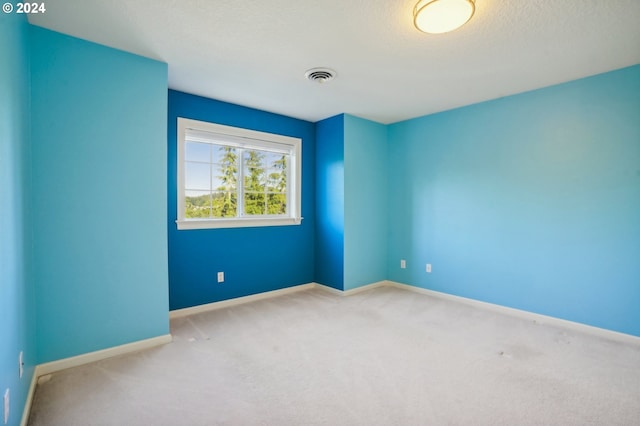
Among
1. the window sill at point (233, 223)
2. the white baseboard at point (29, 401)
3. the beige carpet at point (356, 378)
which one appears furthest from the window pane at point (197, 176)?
the white baseboard at point (29, 401)

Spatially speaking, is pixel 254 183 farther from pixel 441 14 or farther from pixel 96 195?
pixel 441 14

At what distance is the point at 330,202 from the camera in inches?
174

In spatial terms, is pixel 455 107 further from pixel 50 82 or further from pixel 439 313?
pixel 50 82

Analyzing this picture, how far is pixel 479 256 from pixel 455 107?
1.93m


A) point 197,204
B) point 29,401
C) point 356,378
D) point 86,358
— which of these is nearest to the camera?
point 29,401

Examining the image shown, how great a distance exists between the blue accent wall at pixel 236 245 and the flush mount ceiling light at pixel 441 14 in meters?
2.52

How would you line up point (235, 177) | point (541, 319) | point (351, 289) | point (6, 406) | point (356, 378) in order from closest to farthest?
point (6, 406), point (356, 378), point (541, 319), point (235, 177), point (351, 289)

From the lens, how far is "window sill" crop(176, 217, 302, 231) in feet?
11.4

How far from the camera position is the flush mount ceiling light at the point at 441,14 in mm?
1799

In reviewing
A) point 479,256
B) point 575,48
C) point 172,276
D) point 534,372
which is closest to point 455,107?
point 575,48

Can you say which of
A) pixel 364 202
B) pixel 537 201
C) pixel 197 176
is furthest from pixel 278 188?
pixel 537 201

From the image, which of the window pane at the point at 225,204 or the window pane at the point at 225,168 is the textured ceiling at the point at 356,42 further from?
the window pane at the point at 225,204

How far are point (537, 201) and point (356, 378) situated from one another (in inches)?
108

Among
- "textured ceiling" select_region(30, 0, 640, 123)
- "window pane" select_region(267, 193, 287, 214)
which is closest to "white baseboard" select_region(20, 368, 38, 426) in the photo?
"textured ceiling" select_region(30, 0, 640, 123)
